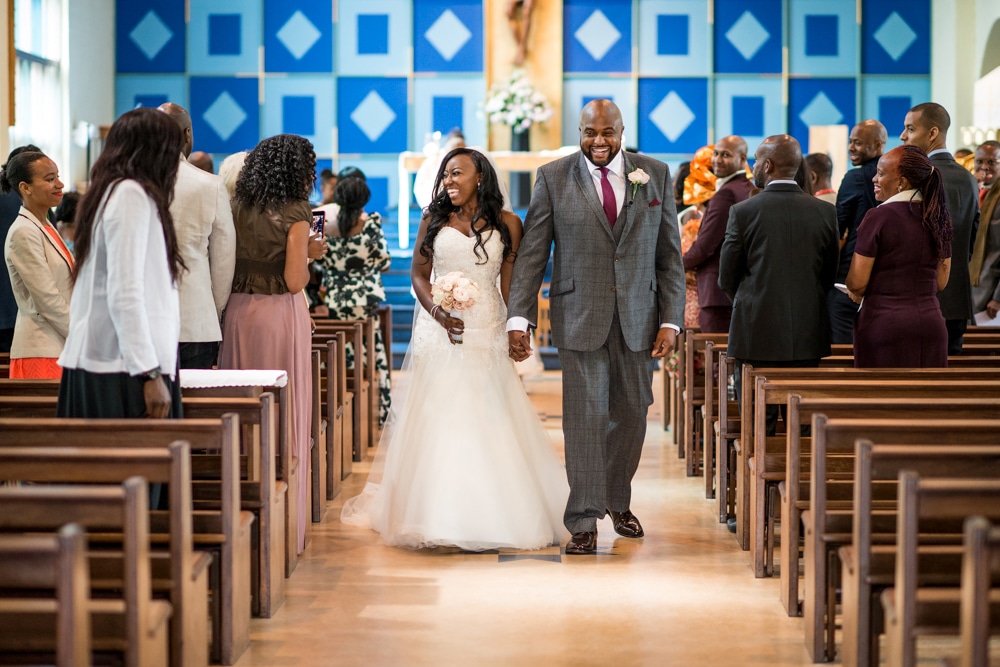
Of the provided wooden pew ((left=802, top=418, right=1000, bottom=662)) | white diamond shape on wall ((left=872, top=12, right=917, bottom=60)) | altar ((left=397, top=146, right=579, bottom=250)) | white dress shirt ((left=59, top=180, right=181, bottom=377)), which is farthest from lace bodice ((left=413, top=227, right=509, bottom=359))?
white diamond shape on wall ((left=872, top=12, right=917, bottom=60))

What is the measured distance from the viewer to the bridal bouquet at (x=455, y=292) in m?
4.76

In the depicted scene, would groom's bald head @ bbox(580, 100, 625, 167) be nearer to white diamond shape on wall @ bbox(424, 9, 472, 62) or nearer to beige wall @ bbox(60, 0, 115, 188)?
beige wall @ bbox(60, 0, 115, 188)

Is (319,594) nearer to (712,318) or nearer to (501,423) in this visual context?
(501,423)

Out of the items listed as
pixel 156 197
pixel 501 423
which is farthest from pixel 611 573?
pixel 156 197

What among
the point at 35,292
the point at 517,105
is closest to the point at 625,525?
the point at 35,292

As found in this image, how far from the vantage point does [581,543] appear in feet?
15.3

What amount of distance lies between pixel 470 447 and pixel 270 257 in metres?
1.09

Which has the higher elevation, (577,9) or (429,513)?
(577,9)

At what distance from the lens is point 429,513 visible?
185 inches

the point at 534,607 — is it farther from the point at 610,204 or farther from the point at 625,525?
the point at 610,204

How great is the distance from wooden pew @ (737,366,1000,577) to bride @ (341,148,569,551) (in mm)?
851

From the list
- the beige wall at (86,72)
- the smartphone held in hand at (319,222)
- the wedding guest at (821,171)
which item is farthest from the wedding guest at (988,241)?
the beige wall at (86,72)

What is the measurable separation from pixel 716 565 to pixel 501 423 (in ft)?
3.34

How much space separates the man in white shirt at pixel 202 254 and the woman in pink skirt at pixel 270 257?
5.5 inches
